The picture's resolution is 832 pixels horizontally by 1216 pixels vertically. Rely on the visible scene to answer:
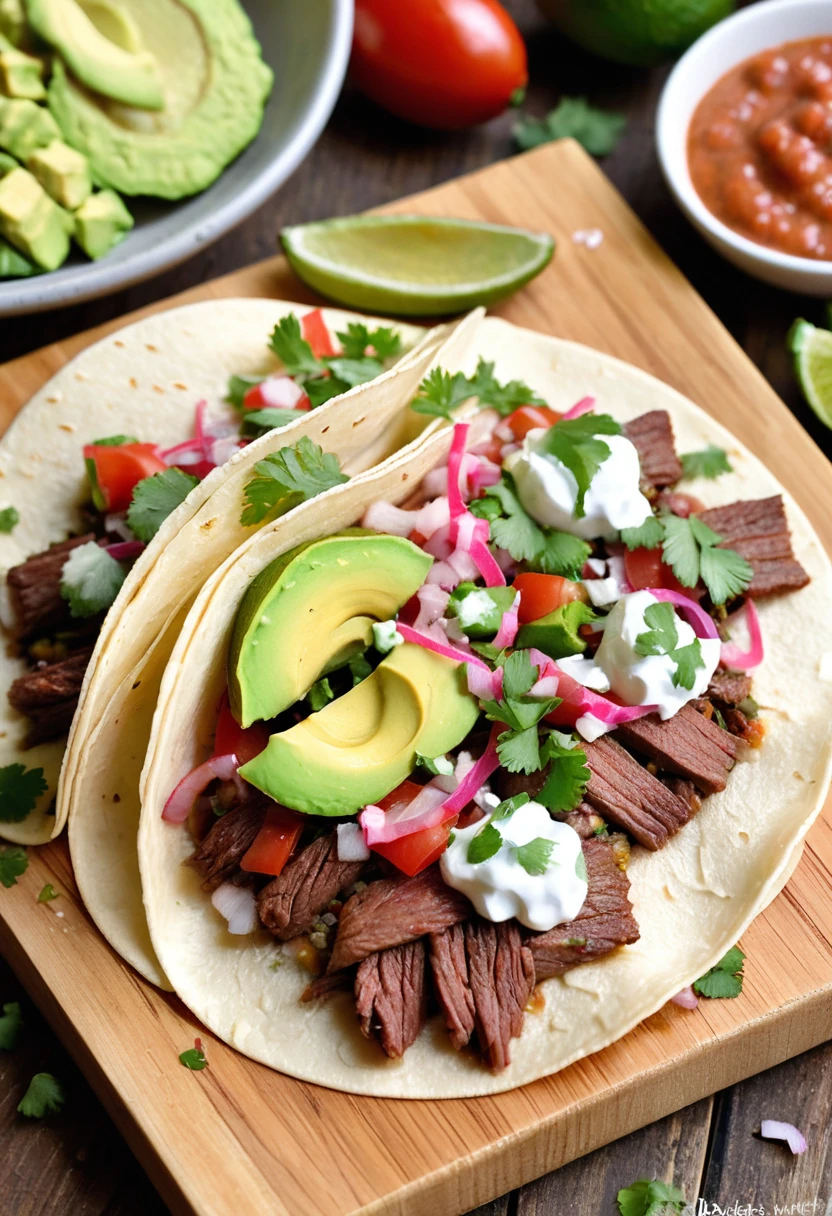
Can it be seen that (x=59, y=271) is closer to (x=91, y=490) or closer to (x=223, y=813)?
(x=91, y=490)

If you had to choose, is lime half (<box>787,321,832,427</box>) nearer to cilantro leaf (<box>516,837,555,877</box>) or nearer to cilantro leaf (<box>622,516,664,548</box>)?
cilantro leaf (<box>622,516,664,548</box>)

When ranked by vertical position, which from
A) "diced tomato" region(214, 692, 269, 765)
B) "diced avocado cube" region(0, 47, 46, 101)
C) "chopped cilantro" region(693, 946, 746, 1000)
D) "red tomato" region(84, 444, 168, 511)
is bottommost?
"chopped cilantro" region(693, 946, 746, 1000)

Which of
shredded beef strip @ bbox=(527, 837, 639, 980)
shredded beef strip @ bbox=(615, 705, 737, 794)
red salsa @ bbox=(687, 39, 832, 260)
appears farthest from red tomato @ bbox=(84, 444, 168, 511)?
red salsa @ bbox=(687, 39, 832, 260)

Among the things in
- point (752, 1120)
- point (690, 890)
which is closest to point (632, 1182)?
point (752, 1120)

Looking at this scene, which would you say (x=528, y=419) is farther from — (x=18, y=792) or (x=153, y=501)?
(x=18, y=792)

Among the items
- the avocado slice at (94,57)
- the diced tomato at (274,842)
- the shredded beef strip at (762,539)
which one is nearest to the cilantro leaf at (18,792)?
the diced tomato at (274,842)

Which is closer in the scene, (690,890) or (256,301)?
(690,890)

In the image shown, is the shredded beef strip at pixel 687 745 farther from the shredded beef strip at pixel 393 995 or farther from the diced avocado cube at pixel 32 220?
the diced avocado cube at pixel 32 220

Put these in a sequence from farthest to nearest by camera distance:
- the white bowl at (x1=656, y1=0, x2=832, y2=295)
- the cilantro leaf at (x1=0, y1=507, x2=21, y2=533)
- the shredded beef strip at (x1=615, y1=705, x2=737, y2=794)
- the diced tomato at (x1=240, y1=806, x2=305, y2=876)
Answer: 1. the white bowl at (x1=656, y1=0, x2=832, y2=295)
2. the cilantro leaf at (x1=0, y1=507, x2=21, y2=533)
3. the shredded beef strip at (x1=615, y1=705, x2=737, y2=794)
4. the diced tomato at (x1=240, y1=806, x2=305, y2=876)
